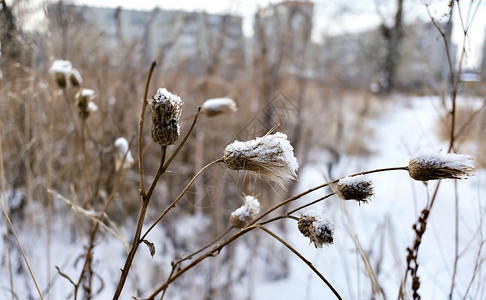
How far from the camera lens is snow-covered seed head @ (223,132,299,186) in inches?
15.0

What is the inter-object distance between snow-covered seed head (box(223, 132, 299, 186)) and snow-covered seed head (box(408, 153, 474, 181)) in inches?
5.1

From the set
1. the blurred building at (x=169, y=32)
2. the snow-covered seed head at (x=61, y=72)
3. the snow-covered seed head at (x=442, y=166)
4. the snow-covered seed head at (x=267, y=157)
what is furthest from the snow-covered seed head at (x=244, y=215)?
the blurred building at (x=169, y=32)

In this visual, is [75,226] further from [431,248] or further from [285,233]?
[431,248]

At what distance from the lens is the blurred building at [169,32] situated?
6.35ft

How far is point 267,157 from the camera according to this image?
1.26ft

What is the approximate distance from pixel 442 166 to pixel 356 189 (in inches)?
3.4

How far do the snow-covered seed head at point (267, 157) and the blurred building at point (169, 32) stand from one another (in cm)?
123

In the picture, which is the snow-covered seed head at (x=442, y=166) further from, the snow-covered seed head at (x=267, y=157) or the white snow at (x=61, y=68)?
the white snow at (x=61, y=68)

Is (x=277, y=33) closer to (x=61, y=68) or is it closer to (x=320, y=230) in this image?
(x=61, y=68)

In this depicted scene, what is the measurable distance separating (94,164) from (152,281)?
720 millimetres

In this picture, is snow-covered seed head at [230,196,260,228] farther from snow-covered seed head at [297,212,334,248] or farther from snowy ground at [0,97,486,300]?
snowy ground at [0,97,486,300]

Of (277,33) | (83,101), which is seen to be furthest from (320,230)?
(277,33)

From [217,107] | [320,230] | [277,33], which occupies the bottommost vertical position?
[320,230]

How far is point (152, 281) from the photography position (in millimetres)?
1409
